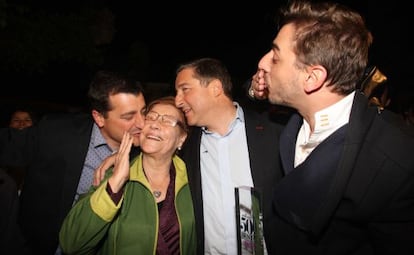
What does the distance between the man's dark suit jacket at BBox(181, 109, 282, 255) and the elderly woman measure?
0.06 meters

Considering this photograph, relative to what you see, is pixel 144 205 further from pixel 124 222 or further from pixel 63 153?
pixel 63 153

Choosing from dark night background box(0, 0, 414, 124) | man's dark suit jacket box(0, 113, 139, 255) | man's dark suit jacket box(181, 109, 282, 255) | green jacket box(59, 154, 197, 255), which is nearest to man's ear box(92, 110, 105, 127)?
man's dark suit jacket box(0, 113, 139, 255)

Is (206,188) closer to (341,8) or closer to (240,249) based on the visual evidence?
(240,249)

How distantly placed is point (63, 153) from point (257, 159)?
4.74 ft

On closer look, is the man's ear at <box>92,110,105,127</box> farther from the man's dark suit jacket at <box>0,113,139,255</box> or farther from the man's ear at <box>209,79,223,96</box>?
the man's ear at <box>209,79,223,96</box>

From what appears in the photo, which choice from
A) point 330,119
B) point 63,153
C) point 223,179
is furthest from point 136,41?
point 330,119

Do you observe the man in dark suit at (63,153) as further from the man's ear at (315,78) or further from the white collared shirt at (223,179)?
the man's ear at (315,78)

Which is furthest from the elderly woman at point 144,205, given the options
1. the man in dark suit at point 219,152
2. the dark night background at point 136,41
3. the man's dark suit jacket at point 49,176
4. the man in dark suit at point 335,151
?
the dark night background at point 136,41

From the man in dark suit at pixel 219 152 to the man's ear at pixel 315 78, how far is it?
2.60ft

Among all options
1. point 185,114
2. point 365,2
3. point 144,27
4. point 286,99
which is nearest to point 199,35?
point 144,27

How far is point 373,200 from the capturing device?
129 cm

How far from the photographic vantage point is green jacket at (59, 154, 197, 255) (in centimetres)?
195

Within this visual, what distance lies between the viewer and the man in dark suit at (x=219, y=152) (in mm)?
2371

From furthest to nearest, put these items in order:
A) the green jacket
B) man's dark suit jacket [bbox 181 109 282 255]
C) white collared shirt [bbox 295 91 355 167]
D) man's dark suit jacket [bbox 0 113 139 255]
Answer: man's dark suit jacket [bbox 0 113 139 255]
man's dark suit jacket [bbox 181 109 282 255]
the green jacket
white collared shirt [bbox 295 91 355 167]
